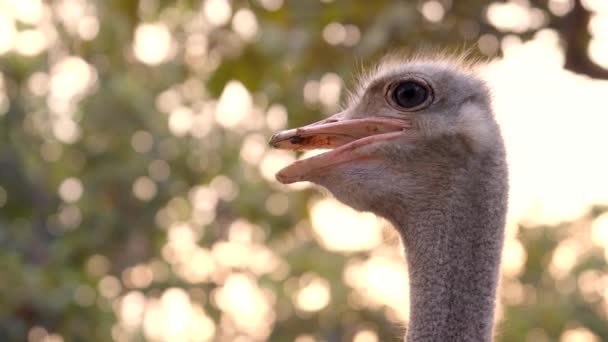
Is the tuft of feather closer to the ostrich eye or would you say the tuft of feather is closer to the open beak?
the ostrich eye

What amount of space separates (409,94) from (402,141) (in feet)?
0.53

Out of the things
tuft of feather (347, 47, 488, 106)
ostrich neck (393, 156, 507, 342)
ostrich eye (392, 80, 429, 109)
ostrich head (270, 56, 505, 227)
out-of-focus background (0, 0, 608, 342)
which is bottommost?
ostrich neck (393, 156, 507, 342)

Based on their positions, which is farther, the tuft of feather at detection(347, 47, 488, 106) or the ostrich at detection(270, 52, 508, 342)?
the tuft of feather at detection(347, 47, 488, 106)

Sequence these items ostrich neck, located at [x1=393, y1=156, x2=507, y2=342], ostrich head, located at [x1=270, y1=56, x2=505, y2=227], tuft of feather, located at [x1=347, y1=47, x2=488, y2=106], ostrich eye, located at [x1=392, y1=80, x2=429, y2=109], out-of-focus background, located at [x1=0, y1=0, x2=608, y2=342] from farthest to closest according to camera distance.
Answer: out-of-focus background, located at [x1=0, y1=0, x2=608, y2=342], tuft of feather, located at [x1=347, y1=47, x2=488, y2=106], ostrich eye, located at [x1=392, y1=80, x2=429, y2=109], ostrich head, located at [x1=270, y1=56, x2=505, y2=227], ostrich neck, located at [x1=393, y1=156, x2=507, y2=342]

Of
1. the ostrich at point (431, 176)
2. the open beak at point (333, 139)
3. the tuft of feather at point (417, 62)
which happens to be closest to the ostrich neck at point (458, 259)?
the ostrich at point (431, 176)

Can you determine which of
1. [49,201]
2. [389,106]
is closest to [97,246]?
[49,201]

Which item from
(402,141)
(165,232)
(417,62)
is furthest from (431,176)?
(165,232)

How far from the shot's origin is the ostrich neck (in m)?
3.30

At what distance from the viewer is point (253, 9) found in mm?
4797

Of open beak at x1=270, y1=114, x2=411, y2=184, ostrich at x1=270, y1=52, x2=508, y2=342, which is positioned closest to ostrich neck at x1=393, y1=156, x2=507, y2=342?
ostrich at x1=270, y1=52, x2=508, y2=342

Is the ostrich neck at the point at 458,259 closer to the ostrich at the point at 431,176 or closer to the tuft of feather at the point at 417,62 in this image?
the ostrich at the point at 431,176

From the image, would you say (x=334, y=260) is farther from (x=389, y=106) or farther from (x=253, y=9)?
(x=389, y=106)

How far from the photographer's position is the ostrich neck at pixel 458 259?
3299mm

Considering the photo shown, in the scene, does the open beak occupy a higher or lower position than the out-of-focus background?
lower
